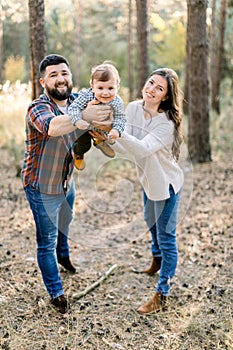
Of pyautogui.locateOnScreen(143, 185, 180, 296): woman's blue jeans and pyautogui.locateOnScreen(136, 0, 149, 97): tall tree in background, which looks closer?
pyautogui.locateOnScreen(143, 185, 180, 296): woman's blue jeans

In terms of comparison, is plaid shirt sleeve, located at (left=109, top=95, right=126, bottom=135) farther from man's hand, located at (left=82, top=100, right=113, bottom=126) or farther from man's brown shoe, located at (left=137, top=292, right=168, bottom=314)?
man's brown shoe, located at (left=137, top=292, right=168, bottom=314)

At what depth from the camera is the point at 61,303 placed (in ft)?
11.1

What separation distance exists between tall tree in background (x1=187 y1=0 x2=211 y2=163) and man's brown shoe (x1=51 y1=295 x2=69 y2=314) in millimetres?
5061

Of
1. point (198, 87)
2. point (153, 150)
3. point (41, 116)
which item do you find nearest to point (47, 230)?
point (41, 116)

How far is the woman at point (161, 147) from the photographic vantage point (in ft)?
10.2

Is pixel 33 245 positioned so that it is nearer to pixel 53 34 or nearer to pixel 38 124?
pixel 38 124

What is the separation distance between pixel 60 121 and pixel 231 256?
2.59 metres

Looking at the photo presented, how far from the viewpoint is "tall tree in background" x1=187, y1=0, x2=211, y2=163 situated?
689cm

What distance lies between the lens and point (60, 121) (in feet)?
9.01

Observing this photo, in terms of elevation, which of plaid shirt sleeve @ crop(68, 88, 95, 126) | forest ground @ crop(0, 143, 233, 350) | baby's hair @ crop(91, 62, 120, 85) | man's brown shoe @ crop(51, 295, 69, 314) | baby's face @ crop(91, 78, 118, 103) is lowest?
forest ground @ crop(0, 143, 233, 350)

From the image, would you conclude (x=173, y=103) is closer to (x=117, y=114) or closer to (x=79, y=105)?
(x=117, y=114)

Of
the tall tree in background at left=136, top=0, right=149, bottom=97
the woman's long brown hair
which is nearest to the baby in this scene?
the woman's long brown hair

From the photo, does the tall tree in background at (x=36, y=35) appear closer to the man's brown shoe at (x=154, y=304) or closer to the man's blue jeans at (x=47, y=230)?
the man's blue jeans at (x=47, y=230)

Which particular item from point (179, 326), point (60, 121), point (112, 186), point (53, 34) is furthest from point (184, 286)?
point (53, 34)
